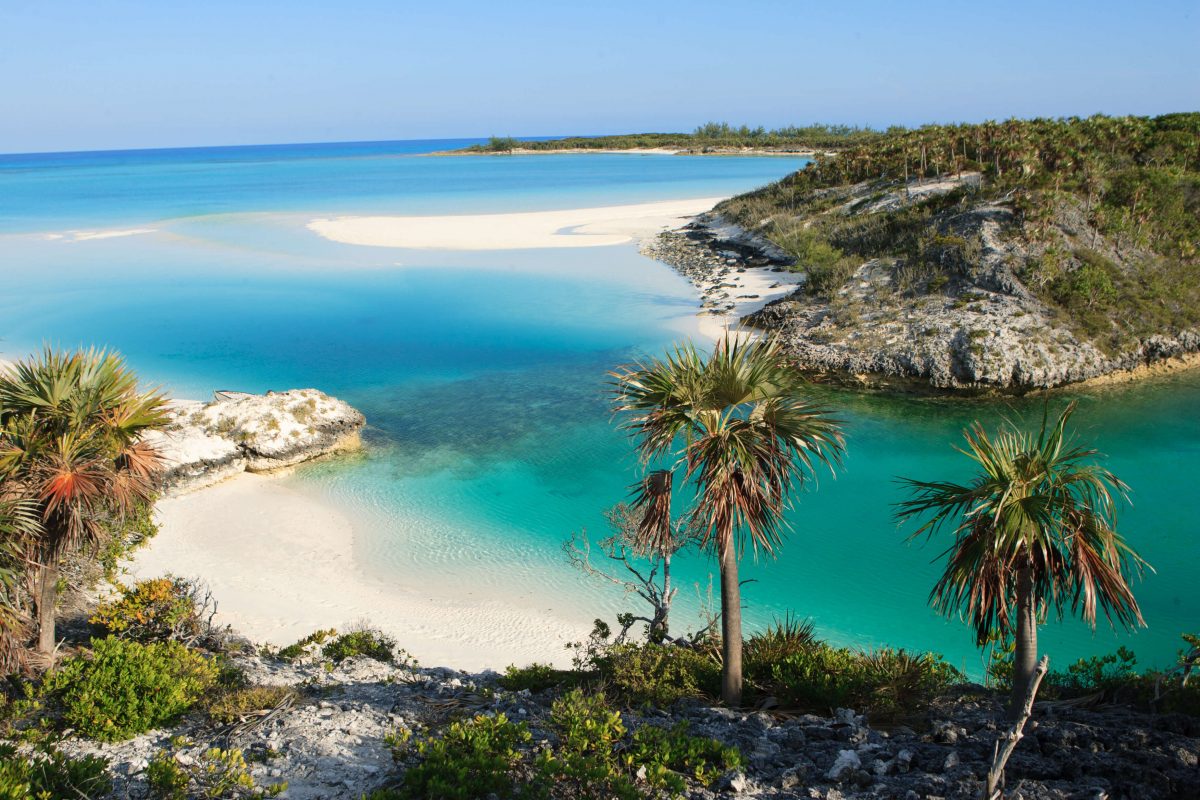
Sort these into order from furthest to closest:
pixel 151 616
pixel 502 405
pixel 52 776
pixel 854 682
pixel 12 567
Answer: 1. pixel 502 405
2. pixel 151 616
3. pixel 12 567
4. pixel 854 682
5. pixel 52 776

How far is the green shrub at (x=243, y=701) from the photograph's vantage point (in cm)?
930

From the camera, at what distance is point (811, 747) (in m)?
8.38

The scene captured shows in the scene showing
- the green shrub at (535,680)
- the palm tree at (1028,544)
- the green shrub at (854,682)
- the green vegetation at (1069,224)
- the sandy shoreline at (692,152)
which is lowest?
the green shrub at (535,680)

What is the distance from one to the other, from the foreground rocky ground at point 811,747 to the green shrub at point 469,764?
0.49 meters

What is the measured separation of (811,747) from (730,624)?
5.07 feet

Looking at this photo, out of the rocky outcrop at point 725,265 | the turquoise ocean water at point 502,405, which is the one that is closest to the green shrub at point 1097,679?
the turquoise ocean water at point 502,405

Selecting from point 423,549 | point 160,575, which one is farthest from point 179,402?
point 423,549

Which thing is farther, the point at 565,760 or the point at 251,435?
the point at 251,435

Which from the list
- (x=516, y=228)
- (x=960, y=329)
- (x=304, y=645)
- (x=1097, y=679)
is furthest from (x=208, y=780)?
(x=516, y=228)

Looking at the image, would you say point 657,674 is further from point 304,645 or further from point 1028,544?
point 304,645

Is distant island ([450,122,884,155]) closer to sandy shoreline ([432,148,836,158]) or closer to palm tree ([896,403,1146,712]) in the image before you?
sandy shoreline ([432,148,836,158])

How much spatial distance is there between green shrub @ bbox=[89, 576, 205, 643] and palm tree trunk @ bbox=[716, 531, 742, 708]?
8152 mm

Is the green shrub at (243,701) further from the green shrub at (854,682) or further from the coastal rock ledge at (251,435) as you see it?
the coastal rock ledge at (251,435)

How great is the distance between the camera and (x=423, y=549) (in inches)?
706
